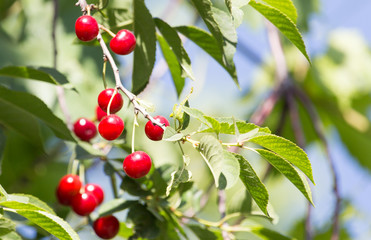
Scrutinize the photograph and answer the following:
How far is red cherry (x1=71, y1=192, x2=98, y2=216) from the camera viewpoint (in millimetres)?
1364

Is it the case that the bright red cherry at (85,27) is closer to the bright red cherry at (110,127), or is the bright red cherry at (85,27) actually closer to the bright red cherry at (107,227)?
the bright red cherry at (110,127)

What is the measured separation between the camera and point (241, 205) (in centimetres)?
136

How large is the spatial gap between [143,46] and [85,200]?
430 mm

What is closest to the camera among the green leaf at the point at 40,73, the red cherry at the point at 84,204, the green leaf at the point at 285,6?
the green leaf at the point at 285,6

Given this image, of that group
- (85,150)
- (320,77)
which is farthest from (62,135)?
(320,77)

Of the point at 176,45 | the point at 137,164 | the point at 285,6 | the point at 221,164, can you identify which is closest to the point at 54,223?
the point at 137,164

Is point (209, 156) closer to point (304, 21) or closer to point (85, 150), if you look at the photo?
point (85, 150)

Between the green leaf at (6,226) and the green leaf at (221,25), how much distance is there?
1.65ft

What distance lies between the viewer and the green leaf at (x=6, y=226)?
96cm

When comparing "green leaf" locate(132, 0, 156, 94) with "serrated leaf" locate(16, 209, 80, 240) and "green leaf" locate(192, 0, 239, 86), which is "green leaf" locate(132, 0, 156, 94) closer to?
"green leaf" locate(192, 0, 239, 86)

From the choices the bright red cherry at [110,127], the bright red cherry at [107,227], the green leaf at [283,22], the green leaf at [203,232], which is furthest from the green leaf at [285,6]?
the bright red cherry at [107,227]

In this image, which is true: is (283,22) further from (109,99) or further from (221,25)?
(109,99)

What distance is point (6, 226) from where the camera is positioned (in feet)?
3.16

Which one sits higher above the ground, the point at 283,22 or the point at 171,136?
the point at 283,22
